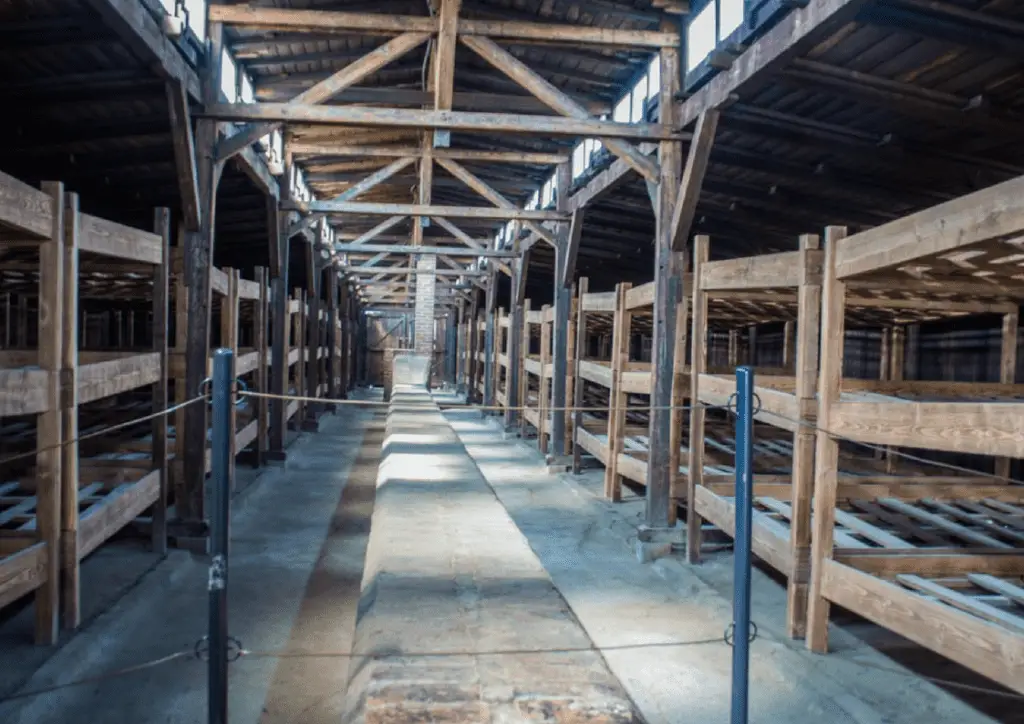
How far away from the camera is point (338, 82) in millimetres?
8250

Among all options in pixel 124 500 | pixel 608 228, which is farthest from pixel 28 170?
pixel 608 228

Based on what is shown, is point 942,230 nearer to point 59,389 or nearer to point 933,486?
point 933,486

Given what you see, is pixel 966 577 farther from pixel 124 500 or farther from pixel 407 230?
pixel 407 230

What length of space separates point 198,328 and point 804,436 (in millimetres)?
5844

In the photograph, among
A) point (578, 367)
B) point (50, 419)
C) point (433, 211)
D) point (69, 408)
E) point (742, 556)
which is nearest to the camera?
point (742, 556)

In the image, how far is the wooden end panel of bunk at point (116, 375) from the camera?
5691 millimetres

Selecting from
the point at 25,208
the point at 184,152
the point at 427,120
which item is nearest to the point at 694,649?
the point at 25,208

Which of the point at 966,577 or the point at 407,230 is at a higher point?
the point at 407,230

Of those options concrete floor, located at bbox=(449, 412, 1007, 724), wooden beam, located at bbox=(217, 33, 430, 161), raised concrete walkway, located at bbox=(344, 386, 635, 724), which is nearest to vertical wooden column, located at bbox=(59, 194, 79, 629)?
raised concrete walkway, located at bbox=(344, 386, 635, 724)

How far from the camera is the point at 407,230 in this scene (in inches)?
997

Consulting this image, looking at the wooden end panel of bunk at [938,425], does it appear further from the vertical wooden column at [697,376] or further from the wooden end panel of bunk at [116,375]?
the wooden end panel of bunk at [116,375]

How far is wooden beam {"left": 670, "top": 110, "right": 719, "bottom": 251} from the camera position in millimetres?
7814

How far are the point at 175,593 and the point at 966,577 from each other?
612 centimetres

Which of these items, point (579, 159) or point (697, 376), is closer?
point (697, 376)
